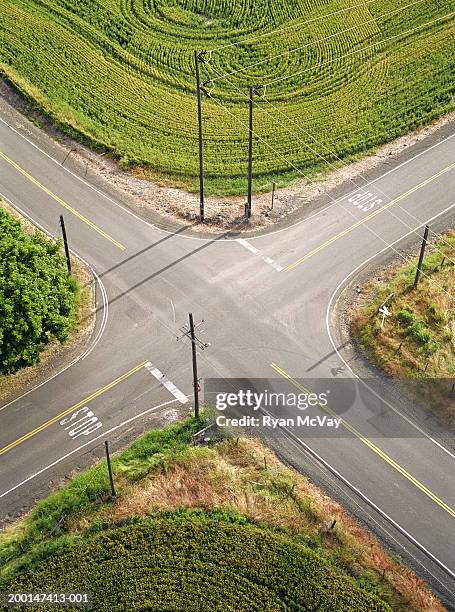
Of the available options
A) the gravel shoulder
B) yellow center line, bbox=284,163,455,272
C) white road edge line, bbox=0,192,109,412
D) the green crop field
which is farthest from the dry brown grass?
the green crop field

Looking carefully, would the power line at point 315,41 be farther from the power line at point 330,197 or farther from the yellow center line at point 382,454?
the yellow center line at point 382,454

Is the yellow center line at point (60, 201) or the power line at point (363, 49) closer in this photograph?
the yellow center line at point (60, 201)

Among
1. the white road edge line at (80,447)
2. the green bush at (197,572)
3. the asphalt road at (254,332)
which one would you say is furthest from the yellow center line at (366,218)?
the green bush at (197,572)

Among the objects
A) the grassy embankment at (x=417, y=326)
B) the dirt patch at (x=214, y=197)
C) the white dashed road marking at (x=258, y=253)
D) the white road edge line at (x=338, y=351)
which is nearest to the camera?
the white road edge line at (x=338, y=351)

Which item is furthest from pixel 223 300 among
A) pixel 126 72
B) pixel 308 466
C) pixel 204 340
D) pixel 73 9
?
pixel 73 9

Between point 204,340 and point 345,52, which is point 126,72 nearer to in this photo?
point 345,52

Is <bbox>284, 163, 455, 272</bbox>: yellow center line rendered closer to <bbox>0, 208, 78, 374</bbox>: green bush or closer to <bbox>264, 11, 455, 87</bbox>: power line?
<bbox>0, 208, 78, 374</bbox>: green bush
